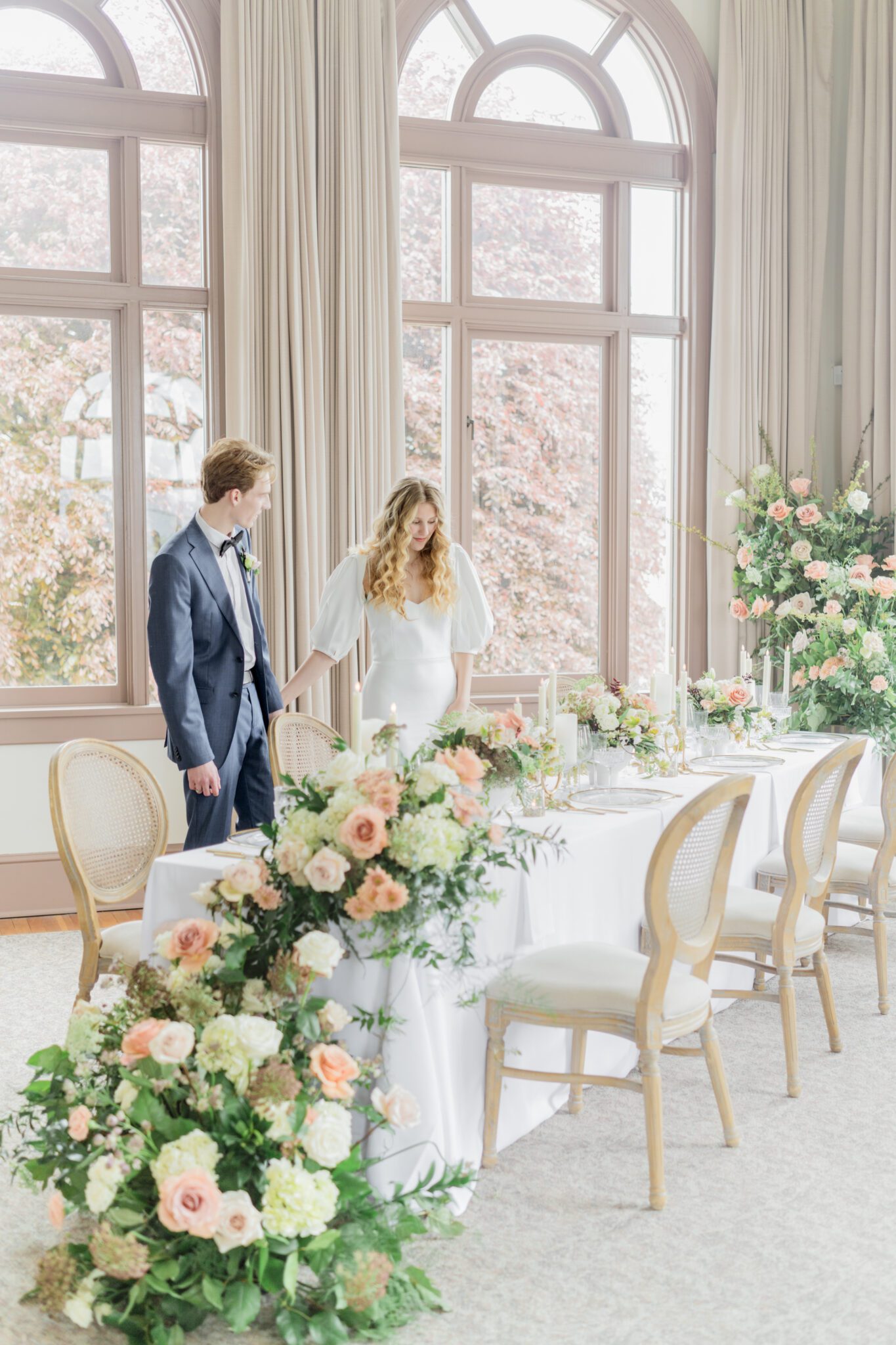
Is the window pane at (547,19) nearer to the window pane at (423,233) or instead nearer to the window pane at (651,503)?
the window pane at (423,233)

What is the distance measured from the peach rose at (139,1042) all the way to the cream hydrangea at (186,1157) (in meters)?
0.18

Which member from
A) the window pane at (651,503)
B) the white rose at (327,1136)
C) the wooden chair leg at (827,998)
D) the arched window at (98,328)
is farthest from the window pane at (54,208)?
the white rose at (327,1136)

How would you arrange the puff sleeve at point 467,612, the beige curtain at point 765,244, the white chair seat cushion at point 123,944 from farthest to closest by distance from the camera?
the beige curtain at point 765,244
the puff sleeve at point 467,612
the white chair seat cushion at point 123,944

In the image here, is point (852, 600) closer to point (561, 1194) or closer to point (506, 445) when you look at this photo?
point (506, 445)

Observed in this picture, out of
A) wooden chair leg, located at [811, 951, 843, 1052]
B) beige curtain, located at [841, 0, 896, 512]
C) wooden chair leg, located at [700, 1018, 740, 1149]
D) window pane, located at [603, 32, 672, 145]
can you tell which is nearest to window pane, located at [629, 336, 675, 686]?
beige curtain, located at [841, 0, 896, 512]

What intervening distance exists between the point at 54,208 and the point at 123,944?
3.64 m

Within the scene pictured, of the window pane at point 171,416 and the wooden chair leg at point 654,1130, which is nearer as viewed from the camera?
the wooden chair leg at point 654,1130

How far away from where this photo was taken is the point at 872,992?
4465mm

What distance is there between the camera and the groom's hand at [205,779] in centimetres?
375

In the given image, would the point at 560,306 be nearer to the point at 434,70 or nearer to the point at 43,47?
the point at 434,70

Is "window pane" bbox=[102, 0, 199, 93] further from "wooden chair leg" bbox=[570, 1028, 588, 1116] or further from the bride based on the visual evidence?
"wooden chair leg" bbox=[570, 1028, 588, 1116]

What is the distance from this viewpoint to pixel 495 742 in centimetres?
296

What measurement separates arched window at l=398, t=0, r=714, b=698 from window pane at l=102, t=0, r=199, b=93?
1015mm

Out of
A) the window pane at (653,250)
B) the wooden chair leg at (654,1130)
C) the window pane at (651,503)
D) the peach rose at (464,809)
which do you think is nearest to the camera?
the peach rose at (464,809)
